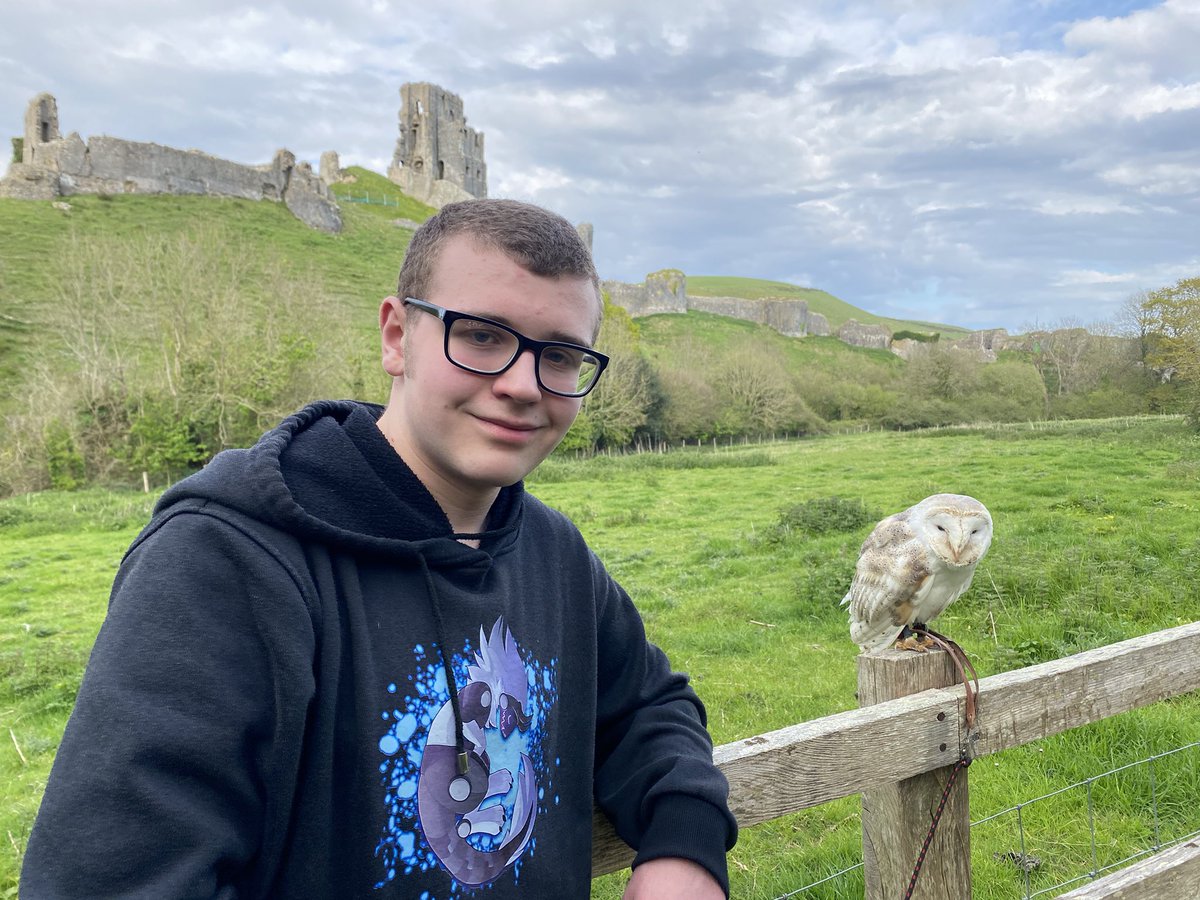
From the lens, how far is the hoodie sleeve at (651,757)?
4.97 feet

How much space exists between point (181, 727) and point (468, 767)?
48 centimetres

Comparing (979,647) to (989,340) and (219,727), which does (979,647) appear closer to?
(219,727)

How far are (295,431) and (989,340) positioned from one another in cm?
8478

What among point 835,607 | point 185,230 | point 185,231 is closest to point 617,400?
point 185,231

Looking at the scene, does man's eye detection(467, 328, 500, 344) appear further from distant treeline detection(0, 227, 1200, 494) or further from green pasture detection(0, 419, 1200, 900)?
distant treeline detection(0, 227, 1200, 494)

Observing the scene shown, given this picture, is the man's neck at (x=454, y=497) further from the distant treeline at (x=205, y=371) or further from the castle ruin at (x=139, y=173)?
the castle ruin at (x=139, y=173)

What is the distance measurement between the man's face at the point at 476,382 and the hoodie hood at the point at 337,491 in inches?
2.8

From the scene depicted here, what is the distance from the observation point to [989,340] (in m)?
76.1

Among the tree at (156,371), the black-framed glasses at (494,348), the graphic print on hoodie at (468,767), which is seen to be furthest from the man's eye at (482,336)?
the tree at (156,371)

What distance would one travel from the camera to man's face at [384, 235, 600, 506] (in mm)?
1413

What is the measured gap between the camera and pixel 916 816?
7.09 ft

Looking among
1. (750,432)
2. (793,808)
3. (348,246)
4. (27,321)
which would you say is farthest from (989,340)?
(793,808)

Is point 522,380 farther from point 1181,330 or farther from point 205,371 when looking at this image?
point 1181,330

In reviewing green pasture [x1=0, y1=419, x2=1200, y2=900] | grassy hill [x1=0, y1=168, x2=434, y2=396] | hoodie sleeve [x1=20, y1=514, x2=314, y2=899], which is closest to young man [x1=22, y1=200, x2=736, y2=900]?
hoodie sleeve [x1=20, y1=514, x2=314, y2=899]
